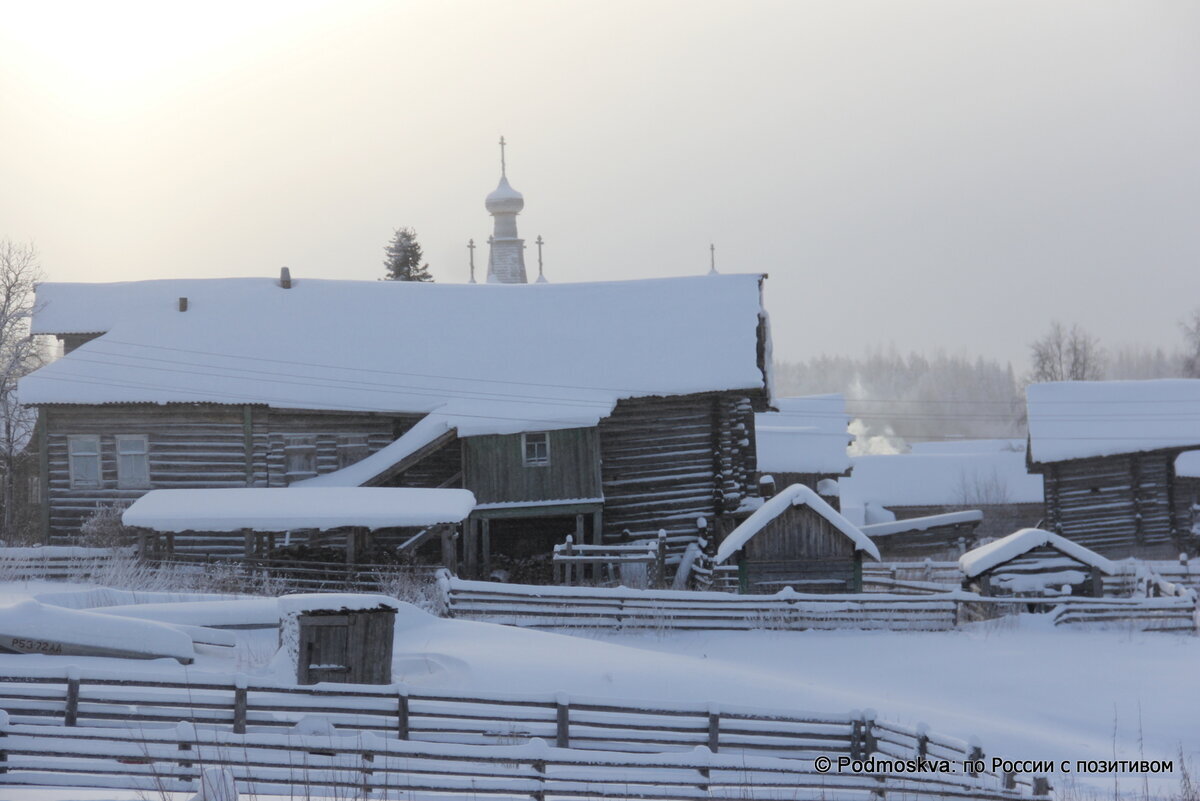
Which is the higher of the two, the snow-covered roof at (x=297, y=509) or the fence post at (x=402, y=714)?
the snow-covered roof at (x=297, y=509)

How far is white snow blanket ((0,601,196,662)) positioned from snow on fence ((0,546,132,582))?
1073 cm

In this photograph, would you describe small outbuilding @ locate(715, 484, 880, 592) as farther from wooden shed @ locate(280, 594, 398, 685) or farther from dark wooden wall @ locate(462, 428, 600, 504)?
wooden shed @ locate(280, 594, 398, 685)

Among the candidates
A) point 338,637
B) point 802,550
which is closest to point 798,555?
point 802,550

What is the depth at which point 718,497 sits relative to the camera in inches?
1325

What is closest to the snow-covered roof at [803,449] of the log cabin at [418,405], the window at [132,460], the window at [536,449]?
the log cabin at [418,405]

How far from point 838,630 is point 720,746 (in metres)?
11.7

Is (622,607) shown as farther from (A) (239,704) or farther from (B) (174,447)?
(B) (174,447)

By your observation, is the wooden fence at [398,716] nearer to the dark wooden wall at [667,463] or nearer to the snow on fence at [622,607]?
the snow on fence at [622,607]

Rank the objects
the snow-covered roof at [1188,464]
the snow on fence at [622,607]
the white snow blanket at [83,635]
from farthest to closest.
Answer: the snow-covered roof at [1188,464], the snow on fence at [622,607], the white snow blanket at [83,635]

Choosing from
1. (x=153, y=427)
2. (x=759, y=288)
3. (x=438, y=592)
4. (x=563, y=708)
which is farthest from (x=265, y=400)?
(x=563, y=708)

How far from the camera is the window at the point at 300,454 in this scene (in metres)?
33.0

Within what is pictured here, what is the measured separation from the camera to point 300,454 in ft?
108

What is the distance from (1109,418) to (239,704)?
39539mm

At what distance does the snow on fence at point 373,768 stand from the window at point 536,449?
17598mm
